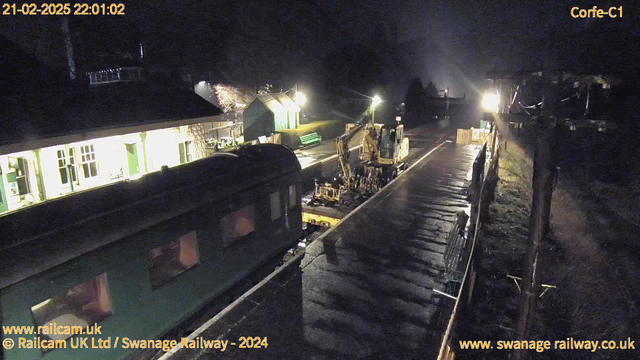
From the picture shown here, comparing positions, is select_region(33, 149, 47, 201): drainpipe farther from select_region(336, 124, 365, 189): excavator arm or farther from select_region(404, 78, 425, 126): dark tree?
select_region(404, 78, 425, 126): dark tree

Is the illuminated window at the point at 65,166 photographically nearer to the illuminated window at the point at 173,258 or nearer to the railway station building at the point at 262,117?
the illuminated window at the point at 173,258

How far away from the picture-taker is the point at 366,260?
10875 millimetres

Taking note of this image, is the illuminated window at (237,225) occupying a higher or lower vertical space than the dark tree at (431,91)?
lower

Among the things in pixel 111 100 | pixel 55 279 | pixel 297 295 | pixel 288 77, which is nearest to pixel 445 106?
pixel 288 77

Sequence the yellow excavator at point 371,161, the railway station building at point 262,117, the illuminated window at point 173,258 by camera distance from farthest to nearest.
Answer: the railway station building at point 262,117 < the yellow excavator at point 371,161 < the illuminated window at point 173,258

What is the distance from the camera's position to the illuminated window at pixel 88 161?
14562mm

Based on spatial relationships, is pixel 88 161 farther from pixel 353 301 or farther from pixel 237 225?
pixel 353 301

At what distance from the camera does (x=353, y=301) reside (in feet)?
28.9

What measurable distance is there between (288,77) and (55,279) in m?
46.2

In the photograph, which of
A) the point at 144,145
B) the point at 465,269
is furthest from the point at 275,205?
the point at 144,145

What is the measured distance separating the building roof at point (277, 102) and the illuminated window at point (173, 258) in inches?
888

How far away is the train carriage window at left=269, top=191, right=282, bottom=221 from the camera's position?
36.3ft

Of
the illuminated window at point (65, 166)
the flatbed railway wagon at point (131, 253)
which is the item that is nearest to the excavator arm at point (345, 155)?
the flatbed railway wagon at point (131, 253)

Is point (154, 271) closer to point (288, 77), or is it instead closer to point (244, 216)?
point (244, 216)
